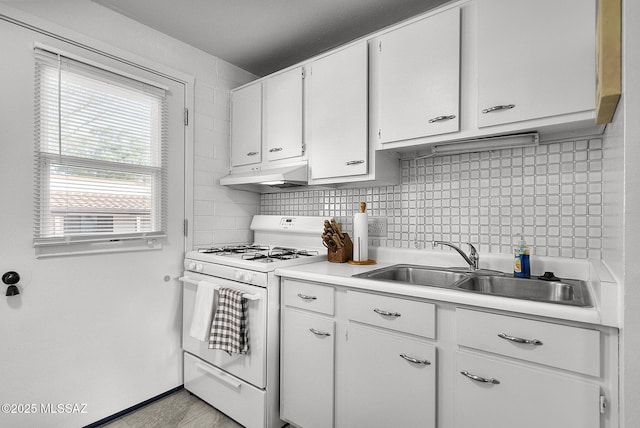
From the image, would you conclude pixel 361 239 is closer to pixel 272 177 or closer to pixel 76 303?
pixel 272 177

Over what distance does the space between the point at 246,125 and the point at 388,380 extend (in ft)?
6.75

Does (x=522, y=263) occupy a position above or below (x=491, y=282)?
above

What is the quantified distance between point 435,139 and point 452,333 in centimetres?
94

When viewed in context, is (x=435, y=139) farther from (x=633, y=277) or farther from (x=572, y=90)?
(x=633, y=277)

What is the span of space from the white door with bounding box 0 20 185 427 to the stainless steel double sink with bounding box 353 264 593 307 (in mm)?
1502

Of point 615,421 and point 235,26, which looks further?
point 235,26

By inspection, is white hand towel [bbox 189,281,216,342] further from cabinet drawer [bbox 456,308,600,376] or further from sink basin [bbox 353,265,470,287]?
cabinet drawer [bbox 456,308,600,376]

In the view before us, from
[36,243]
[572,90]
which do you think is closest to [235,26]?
[36,243]

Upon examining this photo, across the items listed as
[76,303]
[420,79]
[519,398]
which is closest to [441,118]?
[420,79]

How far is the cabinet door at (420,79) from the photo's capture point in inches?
61.5

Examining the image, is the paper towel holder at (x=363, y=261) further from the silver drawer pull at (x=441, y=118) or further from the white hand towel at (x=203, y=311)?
the white hand towel at (x=203, y=311)

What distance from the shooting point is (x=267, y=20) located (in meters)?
2.11

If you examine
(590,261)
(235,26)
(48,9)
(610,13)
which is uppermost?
(235,26)

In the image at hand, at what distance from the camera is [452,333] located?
128 cm
